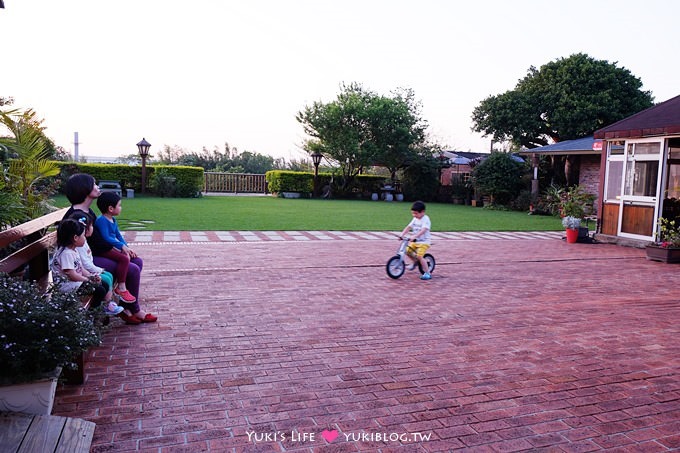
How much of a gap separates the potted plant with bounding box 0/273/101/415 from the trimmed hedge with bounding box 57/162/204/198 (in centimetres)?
2197

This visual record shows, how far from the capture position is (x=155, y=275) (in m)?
6.72

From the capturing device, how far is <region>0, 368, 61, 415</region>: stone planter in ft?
8.57

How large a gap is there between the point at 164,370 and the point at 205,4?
31.9 ft

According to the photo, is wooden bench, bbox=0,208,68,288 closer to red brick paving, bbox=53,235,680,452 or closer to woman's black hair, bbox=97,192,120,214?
woman's black hair, bbox=97,192,120,214

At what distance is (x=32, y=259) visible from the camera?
402 centimetres

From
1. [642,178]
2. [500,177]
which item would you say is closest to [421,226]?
[642,178]

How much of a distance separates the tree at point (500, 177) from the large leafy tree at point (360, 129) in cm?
568

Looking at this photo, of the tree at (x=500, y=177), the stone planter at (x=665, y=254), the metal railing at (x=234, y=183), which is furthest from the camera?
the metal railing at (x=234, y=183)

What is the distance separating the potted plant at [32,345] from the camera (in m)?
2.54

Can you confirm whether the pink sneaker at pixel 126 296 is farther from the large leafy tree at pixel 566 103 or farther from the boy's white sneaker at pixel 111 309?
the large leafy tree at pixel 566 103

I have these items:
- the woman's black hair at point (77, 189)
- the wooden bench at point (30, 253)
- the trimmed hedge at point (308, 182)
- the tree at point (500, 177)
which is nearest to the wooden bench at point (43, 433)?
the wooden bench at point (30, 253)

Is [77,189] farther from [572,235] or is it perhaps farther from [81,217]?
[572,235]

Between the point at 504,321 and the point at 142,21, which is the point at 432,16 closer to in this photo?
the point at 142,21

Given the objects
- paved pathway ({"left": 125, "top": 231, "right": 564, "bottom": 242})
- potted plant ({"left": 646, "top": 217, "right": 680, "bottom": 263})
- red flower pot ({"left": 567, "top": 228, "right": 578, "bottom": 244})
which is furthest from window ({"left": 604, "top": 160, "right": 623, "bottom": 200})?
potted plant ({"left": 646, "top": 217, "right": 680, "bottom": 263})
